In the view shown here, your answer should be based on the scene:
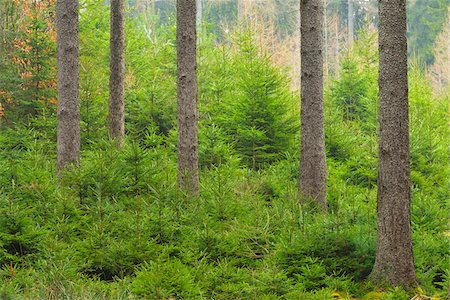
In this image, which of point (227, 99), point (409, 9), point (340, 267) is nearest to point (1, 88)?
point (227, 99)

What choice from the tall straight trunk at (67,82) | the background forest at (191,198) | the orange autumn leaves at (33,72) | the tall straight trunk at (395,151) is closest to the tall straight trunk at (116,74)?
the background forest at (191,198)

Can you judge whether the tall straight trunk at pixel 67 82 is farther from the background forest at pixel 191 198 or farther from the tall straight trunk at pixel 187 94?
the tall straight trunk at pixel 187 94

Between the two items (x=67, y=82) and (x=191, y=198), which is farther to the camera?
(x=67, y=82)

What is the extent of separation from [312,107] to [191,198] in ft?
9.28

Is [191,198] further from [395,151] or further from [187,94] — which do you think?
[395,151]

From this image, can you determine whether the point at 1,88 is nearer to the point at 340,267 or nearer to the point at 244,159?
the point at 244,159

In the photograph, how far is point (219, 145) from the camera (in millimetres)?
12703

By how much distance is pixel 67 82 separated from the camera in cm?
1070

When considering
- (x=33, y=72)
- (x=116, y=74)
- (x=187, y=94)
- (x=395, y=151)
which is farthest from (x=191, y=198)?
(x=33, y=72)

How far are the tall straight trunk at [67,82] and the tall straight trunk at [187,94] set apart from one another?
2.15 metres

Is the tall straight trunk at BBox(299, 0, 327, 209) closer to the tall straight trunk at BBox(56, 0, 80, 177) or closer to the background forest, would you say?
the background forest

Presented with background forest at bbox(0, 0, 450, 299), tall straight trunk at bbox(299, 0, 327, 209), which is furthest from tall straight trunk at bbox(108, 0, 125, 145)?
tall straight trunk at bbox(299, 0, 327, 209)

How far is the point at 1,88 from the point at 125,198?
635cm

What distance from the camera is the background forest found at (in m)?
7.10
